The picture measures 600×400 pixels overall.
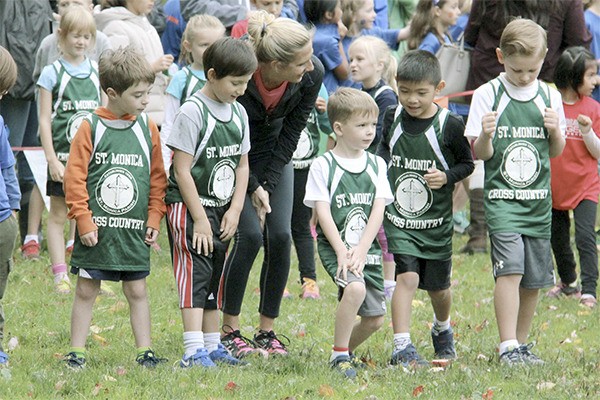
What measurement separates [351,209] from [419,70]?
3.02 feet

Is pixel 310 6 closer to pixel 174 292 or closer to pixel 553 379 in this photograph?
pixel 174 292

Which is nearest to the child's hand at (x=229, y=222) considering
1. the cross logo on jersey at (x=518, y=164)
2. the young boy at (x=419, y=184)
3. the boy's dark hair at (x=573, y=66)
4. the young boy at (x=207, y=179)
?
the young boy at (x=207, y=179)

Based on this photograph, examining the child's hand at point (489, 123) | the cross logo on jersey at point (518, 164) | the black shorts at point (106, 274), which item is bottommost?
the black shorts at point (106, 274)

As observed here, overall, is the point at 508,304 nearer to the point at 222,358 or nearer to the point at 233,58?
the point at 222,358

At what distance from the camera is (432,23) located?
11.5 meters

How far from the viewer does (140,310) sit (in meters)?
6.66

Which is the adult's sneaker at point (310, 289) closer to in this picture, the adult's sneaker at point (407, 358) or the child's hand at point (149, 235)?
the adult's sneaker at point (407, 358)

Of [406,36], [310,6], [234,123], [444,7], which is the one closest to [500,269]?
[234,123]

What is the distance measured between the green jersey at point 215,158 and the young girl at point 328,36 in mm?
3669

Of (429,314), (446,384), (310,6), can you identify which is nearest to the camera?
(446,384)

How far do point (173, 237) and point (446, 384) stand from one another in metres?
1.71

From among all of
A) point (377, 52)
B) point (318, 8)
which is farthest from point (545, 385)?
point (318, 8)

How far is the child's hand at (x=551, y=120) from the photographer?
7086 mm

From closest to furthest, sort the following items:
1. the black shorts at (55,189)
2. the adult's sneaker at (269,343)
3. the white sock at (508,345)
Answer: the white sock at (508,345) < the adult's sneaker at (269,343) < the black shorts at (55,189)
